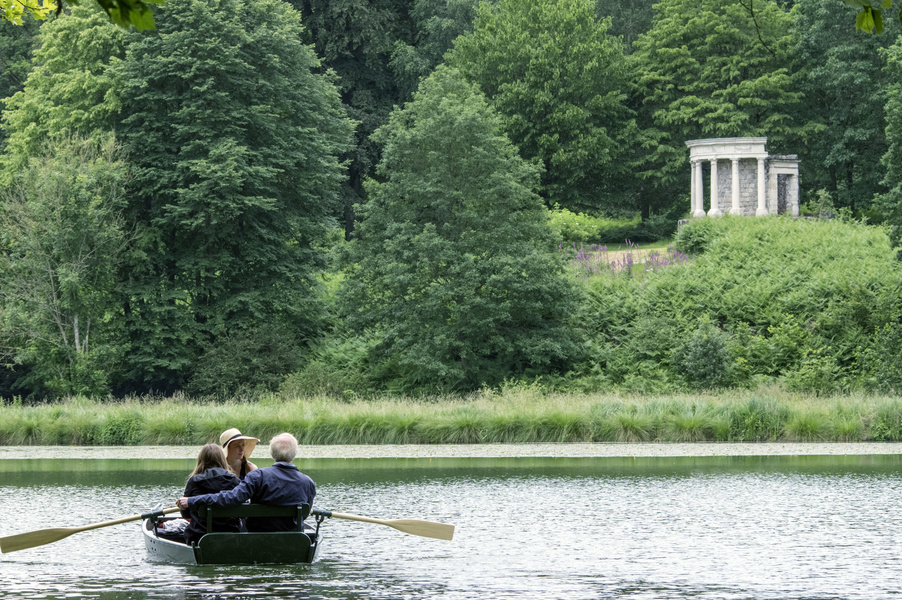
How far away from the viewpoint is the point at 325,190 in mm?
37406

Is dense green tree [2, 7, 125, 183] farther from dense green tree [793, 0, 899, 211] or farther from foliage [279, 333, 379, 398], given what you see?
dense green tree [793, 0, 899, 211]

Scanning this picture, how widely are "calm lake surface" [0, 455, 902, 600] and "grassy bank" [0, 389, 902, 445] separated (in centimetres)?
335

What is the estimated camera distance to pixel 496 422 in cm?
2339

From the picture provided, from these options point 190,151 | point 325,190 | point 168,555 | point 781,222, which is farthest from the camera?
point 781,222

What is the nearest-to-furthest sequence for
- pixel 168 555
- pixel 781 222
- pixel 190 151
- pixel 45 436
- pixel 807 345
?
pixel 168 555 → pixel 45 436 → pixel 807 345 → pixel 190 151 → pixel 781 222

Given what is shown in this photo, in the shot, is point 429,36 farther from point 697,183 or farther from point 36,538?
point 36,538

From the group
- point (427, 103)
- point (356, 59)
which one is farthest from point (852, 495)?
point (356, 59)

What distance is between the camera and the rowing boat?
1023cm

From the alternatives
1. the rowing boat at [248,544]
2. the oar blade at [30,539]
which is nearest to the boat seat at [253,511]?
the rowing boat at [248,544]

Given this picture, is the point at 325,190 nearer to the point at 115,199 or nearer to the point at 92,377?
the point at 115,199

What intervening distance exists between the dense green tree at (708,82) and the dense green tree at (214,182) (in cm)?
2281

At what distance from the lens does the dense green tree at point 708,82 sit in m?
52.3

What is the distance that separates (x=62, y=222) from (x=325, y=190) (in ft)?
29.3

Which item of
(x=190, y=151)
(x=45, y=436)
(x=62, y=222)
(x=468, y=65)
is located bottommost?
(x=45, y=436)
